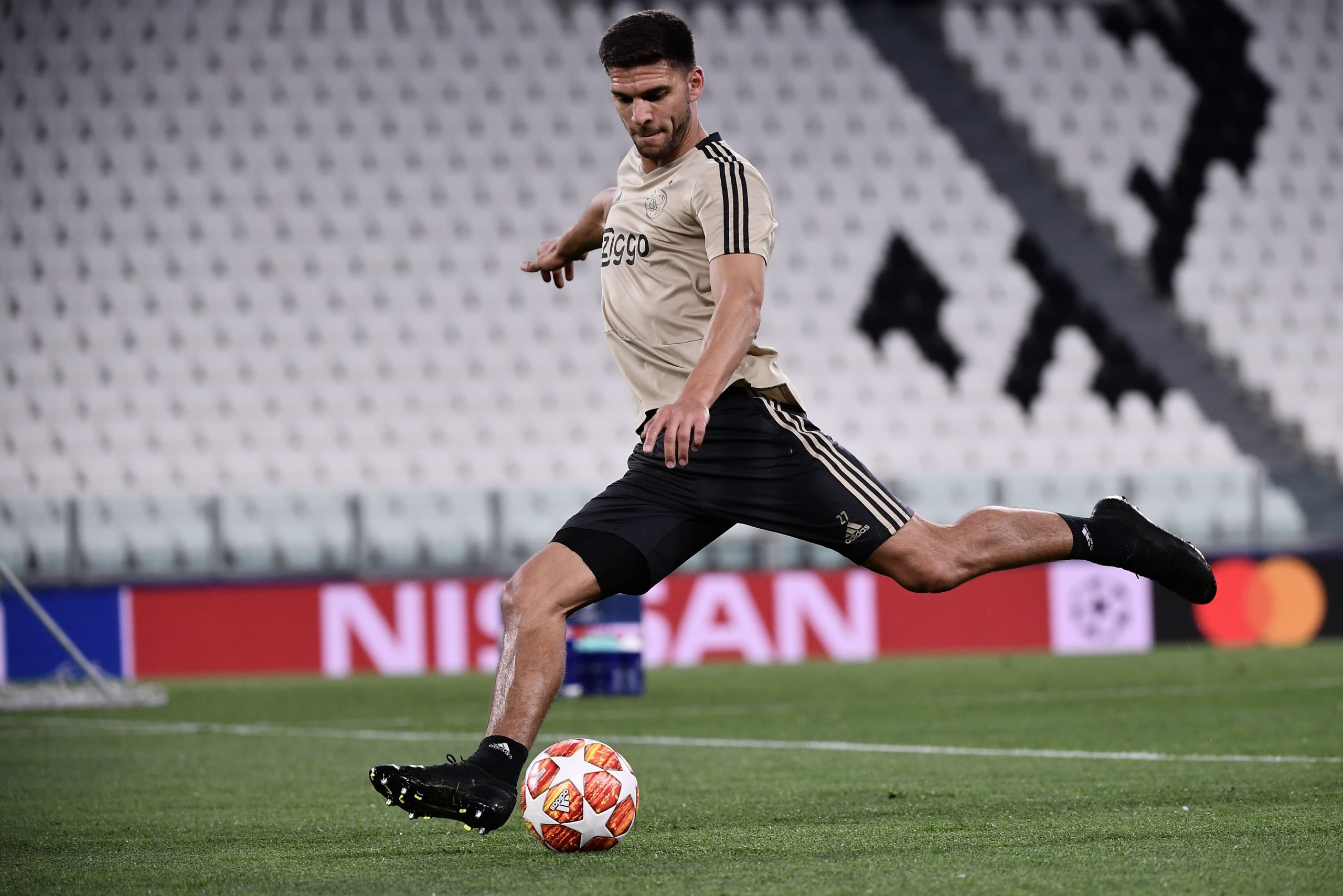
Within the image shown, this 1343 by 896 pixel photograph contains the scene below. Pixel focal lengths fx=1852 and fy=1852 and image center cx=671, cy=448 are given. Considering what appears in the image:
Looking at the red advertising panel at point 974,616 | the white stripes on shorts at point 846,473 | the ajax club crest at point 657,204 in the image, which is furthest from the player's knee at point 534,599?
the red advertising panel at point 974,616

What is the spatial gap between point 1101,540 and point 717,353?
1.17 meters

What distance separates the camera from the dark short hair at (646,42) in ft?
13.2

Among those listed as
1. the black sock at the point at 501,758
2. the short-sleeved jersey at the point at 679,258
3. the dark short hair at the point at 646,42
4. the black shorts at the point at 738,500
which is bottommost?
the black sock at the point at 501,758

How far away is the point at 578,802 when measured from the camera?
392 centimetres

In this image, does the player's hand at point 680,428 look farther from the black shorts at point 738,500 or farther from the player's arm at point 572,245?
the player's arm at point 572,245

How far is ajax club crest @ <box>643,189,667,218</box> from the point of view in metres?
4.14

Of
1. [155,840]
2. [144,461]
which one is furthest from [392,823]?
[144,461]

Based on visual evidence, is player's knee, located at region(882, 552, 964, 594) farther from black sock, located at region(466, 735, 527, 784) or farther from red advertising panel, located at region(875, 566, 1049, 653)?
red advertising panel, located at region(875, 566, 1049, 653)

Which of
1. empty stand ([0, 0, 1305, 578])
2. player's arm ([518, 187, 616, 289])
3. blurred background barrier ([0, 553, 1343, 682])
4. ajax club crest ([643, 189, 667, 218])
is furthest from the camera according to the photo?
empty stand ([0, 0, 1305, 578])

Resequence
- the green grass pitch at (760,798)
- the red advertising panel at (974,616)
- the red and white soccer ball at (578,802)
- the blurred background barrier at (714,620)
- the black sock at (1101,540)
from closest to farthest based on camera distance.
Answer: the green grass pitch at (760,798) → the red and white soccer ball at (578,802) → the black sock at (1101,540) → the blurred background barrier at (714,620) → the red advertising panel at (974,616)

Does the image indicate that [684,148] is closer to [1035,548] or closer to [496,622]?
[1035,548]

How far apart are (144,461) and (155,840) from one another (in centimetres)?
1031

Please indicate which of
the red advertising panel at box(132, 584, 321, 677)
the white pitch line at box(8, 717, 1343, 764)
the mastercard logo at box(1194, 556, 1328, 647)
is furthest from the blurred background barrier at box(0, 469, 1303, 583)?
the white pitch line at box(8, 717, 1343, 764)

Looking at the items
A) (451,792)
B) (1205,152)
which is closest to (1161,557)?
(451,792)
